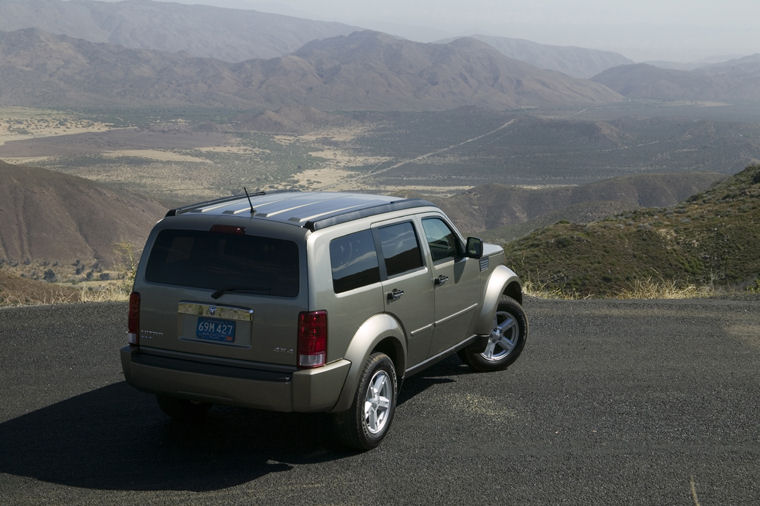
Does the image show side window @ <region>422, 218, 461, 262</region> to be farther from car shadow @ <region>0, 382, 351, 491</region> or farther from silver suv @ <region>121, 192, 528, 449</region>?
car shadow @ <region>0, 382, 351, 491</region>

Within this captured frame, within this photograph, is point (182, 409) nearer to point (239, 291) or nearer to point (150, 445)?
point (150, 445)

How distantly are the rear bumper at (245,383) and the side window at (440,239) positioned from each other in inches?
65.9

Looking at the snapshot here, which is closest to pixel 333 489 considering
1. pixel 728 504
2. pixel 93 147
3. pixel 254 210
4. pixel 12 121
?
pixel 254 210

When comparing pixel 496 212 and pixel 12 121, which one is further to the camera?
pixel 12 121

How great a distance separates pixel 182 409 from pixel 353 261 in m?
1.89

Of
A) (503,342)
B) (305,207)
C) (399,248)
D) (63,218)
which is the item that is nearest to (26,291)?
(503,342)

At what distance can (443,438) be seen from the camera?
6.63 meters

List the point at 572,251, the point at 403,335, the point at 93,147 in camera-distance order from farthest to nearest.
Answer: the point at 93,147
the point at 572,251
the point at 403,335

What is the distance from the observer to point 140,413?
716cm

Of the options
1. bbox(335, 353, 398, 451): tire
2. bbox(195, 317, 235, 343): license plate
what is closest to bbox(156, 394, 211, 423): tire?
bbox(195, 317, 235, 343): license plate

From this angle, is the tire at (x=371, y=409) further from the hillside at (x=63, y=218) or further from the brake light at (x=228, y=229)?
the hillside at (x=63, y=218)

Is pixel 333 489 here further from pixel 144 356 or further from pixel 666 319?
pixel 666 319

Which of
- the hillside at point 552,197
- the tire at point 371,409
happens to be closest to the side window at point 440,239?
the tire at point 371,409

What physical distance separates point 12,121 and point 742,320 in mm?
198491
